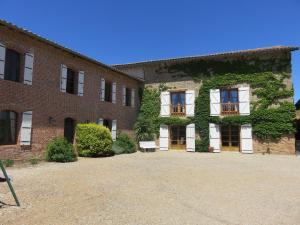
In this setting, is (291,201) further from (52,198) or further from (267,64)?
(267,64)

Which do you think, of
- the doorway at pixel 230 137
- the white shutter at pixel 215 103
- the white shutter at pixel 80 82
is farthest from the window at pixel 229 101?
the white shutter at pixel 80 82

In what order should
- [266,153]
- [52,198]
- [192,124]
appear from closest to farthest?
[52,198]
[266,153]
[192,124]

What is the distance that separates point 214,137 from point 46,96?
30.9ft

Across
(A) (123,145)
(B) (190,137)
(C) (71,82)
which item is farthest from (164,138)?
(C) (71,82)

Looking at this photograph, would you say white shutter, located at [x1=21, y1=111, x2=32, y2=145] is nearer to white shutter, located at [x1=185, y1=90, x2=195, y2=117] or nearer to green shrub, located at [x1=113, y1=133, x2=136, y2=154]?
green shrub, located at [x1=113, y1=133, x2=136, y2=154]

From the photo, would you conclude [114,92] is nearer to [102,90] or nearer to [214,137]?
[102,90]

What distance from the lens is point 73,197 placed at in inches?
198

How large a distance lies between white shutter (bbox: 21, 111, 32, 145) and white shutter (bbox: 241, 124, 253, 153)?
10816 millimetres

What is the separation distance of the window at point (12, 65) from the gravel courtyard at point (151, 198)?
Result: 385cm

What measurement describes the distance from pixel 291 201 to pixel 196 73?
12245mm

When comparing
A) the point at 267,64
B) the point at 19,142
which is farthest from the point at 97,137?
the point at 267,64

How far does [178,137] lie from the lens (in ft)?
55.1

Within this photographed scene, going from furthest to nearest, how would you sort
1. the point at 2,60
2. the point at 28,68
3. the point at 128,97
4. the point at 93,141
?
the point at 128,97, the point at 93,141, the point at 28,68, the point at 2,60

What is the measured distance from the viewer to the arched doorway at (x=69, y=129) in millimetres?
12102
